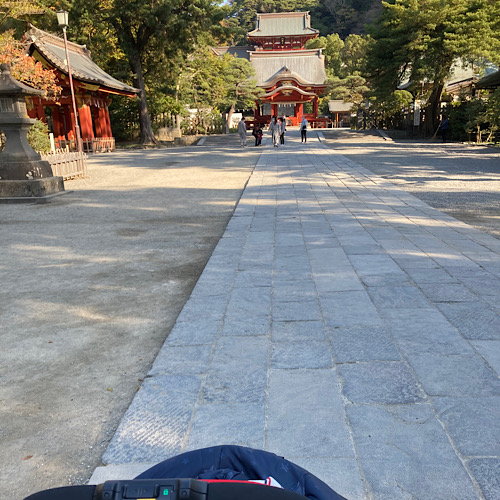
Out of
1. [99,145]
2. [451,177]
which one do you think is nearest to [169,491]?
[451,177]

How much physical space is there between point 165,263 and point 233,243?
91 centimetres

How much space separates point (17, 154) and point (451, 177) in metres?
9.41

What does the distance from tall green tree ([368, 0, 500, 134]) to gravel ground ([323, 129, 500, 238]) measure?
14.6ft

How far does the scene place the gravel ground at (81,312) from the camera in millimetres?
2100

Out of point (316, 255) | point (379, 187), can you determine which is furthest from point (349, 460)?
point (379, 187)

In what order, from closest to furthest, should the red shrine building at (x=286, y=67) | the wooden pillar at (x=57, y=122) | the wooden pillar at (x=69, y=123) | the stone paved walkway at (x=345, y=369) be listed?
the stone paved walkway at (x=345, y=369) < the wooden pillar at (x=69, y=123) < the wooden pillar at (x=57, y=122) < the red shrine building at (x=286, y=67)

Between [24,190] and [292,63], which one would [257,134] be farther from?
[292,63]

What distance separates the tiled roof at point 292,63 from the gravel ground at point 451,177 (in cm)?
2904

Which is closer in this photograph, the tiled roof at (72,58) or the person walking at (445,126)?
the tiled roof at (72,58)

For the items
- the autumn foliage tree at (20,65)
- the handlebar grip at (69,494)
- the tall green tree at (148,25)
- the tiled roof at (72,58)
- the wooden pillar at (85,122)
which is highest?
the tall green tree at (148,25)

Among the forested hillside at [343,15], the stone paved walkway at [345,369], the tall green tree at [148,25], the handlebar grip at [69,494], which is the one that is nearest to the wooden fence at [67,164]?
the stone paved walkway at [345,369]

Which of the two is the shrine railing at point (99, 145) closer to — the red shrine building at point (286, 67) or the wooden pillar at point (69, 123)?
the wooden pillar at point (69, 123)

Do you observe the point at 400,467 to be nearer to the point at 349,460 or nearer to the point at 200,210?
the point at 349,460

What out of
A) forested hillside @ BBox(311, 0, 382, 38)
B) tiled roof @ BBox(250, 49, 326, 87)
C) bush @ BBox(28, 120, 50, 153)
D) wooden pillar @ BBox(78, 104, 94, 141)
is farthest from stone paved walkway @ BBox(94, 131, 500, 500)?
forested hillside @ BBox(311, 0, 382, 38)
